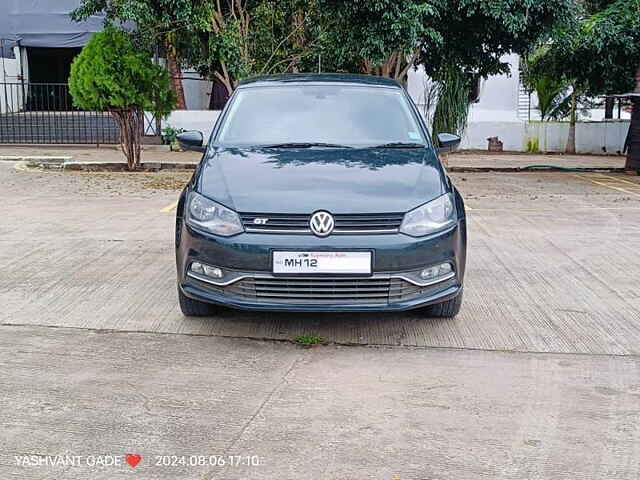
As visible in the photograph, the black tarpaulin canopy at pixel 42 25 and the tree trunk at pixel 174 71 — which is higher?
the black tarpaulin canopy at pixel 42 25

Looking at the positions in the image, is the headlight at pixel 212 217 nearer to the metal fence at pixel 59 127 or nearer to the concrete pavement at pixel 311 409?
the concrete pavement at pixel 311 409

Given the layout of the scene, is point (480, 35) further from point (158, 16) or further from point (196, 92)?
point (196, 92)

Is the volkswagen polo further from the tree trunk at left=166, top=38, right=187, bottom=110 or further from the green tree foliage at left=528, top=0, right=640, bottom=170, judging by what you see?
the tree trunk at left=166, top=38, right=187, bottom=110

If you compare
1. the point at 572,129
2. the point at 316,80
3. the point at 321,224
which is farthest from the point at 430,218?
the point at 572,129

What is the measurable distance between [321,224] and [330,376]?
86 cm

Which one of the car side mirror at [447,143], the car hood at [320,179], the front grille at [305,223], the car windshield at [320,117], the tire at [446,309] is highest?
the car windshield at [320,117]

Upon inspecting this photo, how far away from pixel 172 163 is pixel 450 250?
476 inches

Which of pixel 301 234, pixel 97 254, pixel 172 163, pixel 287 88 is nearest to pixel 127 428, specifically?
pixel 301 234

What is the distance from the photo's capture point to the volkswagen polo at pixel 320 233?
4629 millimetres

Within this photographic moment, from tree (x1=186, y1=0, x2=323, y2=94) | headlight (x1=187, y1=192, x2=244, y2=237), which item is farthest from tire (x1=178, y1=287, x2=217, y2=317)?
tree (x1=186, y1=0, x2=323, y2=94)

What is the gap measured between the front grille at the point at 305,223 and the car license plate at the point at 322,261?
0.45 feet

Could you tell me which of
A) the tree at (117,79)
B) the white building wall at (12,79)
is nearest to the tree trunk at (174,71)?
the tree at (117,79)

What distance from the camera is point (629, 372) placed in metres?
4.52

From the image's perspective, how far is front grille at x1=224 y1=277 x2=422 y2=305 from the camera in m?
4.66
